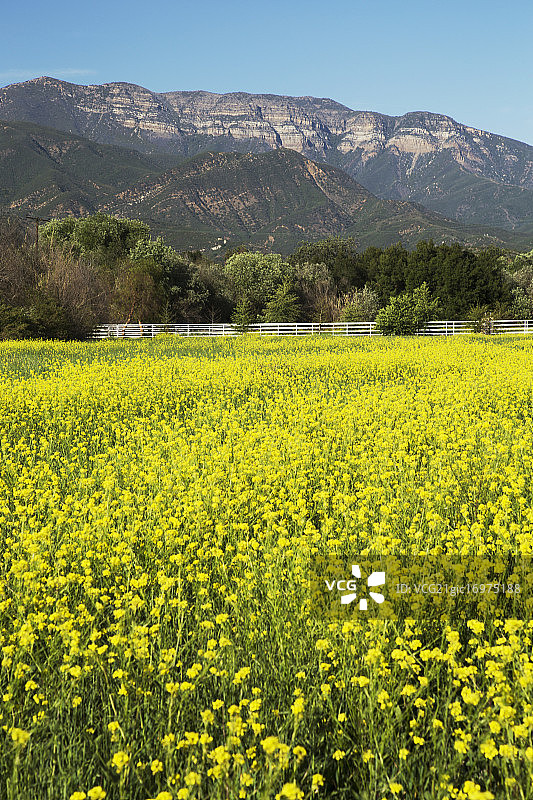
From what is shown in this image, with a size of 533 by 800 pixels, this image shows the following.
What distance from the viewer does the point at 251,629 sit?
116 inches

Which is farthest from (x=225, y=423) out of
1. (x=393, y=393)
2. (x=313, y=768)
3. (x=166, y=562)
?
(x=313, y=768)

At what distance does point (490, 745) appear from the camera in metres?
1.97

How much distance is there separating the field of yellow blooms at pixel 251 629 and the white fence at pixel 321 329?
35447mm

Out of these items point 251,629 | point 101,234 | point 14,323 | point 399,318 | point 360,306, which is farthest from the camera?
point 101,234

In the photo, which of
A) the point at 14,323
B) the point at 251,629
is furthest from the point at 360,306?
the point at 251,629

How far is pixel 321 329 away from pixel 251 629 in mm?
44227

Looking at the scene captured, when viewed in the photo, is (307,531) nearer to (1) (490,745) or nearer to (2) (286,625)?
(2) (286,625)

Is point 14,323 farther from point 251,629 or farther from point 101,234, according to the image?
point 101,234

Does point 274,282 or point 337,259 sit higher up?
point 337,259

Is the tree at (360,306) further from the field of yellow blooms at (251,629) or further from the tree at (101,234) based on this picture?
the field of yellow blooms at (251,629)

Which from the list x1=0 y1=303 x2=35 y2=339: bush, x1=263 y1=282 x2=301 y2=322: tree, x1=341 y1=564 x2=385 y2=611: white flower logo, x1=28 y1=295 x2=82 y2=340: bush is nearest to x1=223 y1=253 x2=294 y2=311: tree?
x1=263 y1=282 x2=301 y2=322: tree

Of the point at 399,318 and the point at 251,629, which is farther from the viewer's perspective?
the point at 399,318

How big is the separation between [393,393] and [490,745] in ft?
28.2

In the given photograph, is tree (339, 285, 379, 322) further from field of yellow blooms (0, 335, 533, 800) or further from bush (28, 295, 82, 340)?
field of yellow blooms (0, 335, 533, 800)
